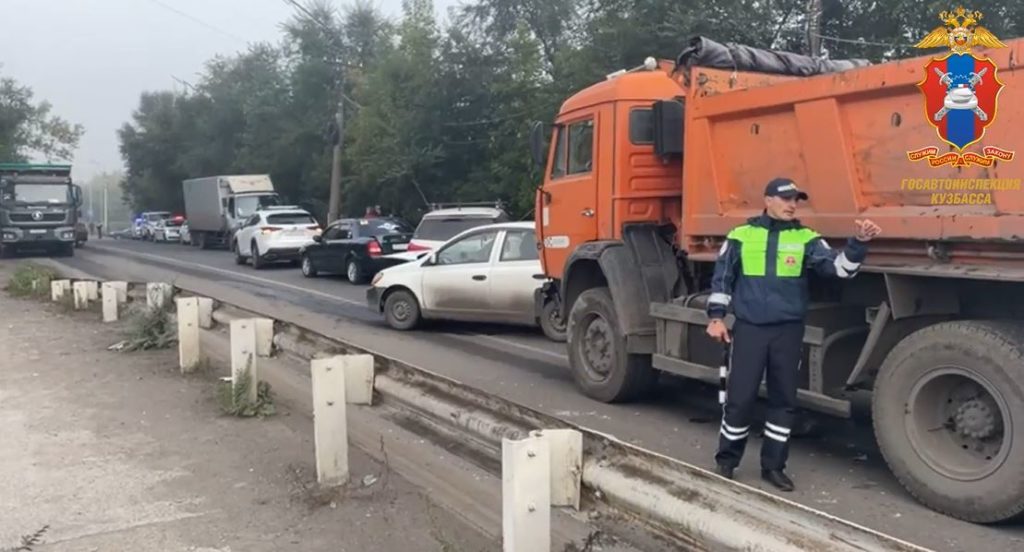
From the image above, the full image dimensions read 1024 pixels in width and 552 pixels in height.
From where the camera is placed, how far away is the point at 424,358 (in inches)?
476

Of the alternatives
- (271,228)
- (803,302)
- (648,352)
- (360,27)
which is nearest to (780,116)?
(803,302)

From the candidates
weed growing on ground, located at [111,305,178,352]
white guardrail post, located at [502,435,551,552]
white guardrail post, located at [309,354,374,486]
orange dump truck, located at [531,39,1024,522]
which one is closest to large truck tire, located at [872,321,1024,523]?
orange dump truck, located at [531,39,1024,522]

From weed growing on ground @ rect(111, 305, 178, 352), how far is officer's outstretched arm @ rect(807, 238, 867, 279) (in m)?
7.81

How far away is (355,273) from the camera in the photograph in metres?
22.8

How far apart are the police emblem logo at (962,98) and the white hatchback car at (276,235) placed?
23397 millimetres

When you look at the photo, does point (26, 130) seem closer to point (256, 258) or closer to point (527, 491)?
point (256, 258)

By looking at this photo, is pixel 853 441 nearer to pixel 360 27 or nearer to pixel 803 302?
pixel 803 302

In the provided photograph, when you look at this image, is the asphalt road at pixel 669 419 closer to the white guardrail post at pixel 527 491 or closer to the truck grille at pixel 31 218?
the white guardrail post at pixel 527 491

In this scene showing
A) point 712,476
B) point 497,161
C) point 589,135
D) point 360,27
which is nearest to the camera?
point 712,476

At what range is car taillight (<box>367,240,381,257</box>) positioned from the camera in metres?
22.2

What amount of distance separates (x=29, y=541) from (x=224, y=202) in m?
38.3

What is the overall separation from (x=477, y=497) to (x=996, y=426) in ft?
9.54

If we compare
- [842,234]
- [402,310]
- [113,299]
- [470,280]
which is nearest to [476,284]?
[470,280]

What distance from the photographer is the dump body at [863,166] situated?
5598mm
